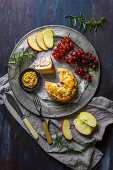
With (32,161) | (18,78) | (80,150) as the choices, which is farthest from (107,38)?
(32,161)

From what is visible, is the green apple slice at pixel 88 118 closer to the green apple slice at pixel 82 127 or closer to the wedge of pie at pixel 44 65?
the green apple slice at pixel 82 127

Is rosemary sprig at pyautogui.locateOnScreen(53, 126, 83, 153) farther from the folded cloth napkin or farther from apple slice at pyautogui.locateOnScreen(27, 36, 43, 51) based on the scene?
apple slice at pyautogui.locateOnScreen(27, 36, 43, 51)

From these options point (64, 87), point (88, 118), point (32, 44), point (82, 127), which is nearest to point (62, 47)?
point (32, 44)

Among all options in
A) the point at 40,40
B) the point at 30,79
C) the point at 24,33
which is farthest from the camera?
the point at 24,33

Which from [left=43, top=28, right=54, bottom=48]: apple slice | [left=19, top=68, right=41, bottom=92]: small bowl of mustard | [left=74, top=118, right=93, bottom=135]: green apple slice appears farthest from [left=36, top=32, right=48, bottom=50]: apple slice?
[left=74, top=118, right=93, bottom=135]: green apple slice

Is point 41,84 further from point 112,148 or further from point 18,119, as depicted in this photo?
point 112,148

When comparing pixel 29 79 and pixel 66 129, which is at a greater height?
pixel 29 79

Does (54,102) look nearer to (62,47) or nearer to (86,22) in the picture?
(62,47)
